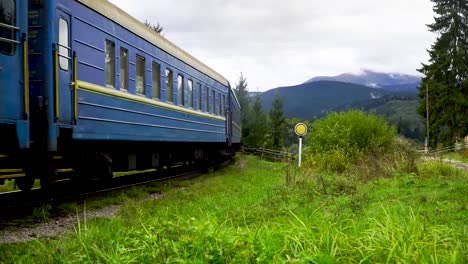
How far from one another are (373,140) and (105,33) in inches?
533

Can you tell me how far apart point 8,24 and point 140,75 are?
4.72 m

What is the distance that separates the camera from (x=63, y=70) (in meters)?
7.79

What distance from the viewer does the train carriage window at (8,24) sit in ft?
21.4

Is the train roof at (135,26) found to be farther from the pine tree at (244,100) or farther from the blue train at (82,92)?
the pine tree at (244,100)

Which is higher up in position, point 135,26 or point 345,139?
point 135,26

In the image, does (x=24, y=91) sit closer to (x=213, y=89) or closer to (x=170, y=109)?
(x=170, y=109)

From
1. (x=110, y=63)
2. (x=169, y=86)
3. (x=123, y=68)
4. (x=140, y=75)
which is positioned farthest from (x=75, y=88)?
(x=169, y=86)

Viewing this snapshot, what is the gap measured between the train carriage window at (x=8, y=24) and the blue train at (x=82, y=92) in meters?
0.01

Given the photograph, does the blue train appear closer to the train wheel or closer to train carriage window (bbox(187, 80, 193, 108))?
the train wheel

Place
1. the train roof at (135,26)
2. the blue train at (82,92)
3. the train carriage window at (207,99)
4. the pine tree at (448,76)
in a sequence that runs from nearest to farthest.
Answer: the blue train at (82,92) < the train roof at (135,26) < the train carriage window at (207,99) < the pine tree at (448,76)

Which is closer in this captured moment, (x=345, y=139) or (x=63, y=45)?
(x=63, y=45)

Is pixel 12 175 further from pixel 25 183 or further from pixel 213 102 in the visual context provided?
pixel 213 102

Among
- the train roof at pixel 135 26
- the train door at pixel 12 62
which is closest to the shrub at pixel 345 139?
the train roof at pixel 135 26

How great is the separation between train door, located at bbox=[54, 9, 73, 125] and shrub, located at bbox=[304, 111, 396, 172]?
11.7 meters
